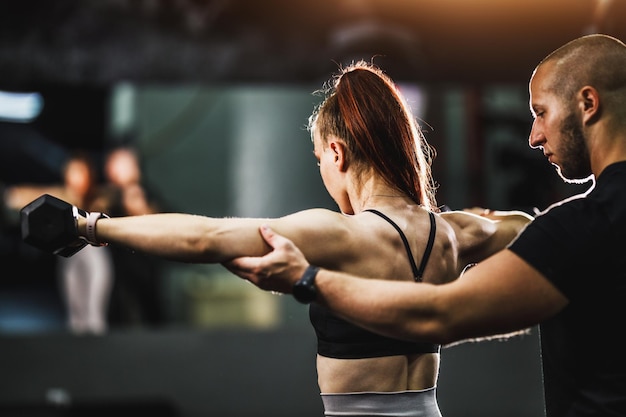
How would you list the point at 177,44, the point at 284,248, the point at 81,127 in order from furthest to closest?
the point at 81,127
the point at 177,44
the point at 284,248

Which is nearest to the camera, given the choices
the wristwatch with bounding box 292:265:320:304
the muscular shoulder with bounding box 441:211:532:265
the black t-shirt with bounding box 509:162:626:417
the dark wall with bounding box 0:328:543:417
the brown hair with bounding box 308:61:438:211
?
the black t-shirt with bounding box 509:162:626:417

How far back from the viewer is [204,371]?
548 cm

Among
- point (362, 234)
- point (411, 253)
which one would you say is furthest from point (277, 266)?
point (411, 253)

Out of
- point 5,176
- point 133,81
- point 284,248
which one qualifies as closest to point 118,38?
point 133,81

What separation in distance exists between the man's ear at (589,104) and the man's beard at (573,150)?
2cm

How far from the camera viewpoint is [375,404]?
1956 mm

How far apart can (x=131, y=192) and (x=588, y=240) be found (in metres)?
4.49

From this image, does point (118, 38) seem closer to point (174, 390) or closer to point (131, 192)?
point (131, 192)

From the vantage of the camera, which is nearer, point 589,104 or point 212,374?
point 589,104

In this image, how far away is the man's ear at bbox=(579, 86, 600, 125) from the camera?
176cm

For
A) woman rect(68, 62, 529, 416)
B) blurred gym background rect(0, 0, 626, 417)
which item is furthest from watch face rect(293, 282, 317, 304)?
blurred gym background rect(0, 0, 626, 417)

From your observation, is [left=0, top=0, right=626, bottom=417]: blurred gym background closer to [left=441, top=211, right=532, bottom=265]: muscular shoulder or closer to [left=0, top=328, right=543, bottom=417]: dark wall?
[left=0, top=328, right=543, bottom=417]: dark wall

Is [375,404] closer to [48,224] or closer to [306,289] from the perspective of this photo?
[306,289]

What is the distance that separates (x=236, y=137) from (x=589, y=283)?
592cm
